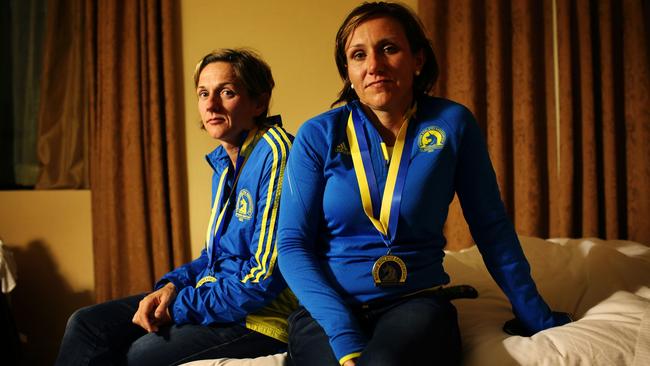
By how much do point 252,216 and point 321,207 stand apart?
23cm

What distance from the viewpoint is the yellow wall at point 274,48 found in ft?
9.52

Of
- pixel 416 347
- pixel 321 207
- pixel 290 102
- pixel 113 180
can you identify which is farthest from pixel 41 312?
pixel 416 347

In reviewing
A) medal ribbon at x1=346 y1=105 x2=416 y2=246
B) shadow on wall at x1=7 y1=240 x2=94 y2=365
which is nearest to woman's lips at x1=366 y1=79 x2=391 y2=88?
medal ribbon at x1=346 y1=105 x2=416 y2=246

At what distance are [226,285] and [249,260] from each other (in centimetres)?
10

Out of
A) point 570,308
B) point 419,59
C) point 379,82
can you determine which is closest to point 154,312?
point 379,82

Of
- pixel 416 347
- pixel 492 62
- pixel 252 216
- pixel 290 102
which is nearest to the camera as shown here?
pixel 416 347

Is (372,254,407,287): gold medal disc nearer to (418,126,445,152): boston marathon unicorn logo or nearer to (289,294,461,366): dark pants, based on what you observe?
(289,294,461,366): dark pants

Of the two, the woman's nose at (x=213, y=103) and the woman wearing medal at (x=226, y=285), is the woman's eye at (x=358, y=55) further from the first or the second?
the woman's nose at (x=213, y=103)

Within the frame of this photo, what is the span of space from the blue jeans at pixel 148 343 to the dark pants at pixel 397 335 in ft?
0.50

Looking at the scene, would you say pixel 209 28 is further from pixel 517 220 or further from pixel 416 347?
pixel 416 347

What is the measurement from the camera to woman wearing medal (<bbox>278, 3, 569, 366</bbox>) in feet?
3.91

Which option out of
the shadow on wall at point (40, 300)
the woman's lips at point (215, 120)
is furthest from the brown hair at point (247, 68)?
the shadow on wall at point (40, 300)

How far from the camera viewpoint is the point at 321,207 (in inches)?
50.4

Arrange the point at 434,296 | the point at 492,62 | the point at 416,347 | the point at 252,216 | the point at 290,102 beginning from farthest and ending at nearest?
the point at 290,102 < the point at 492,62 < the point at 252,216 < the point at 434,296 < the point at 416,347
